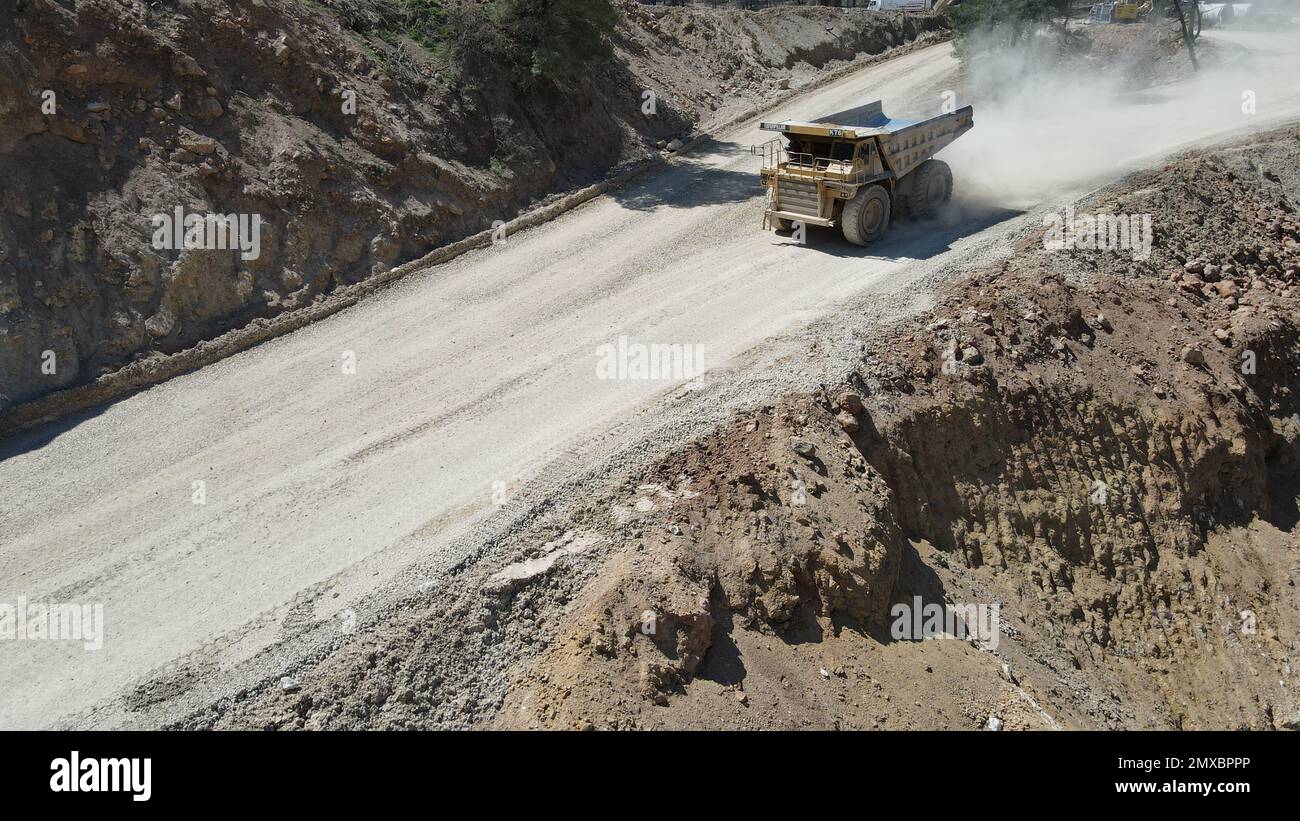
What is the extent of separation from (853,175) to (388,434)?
10190 millimetres

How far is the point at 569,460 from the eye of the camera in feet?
38.1

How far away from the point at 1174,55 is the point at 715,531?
115 ft

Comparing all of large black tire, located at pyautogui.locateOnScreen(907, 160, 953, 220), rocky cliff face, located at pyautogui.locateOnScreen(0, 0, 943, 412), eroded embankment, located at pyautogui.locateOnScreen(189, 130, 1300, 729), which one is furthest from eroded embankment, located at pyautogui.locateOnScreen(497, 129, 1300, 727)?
rocky cliff face, located at pyautogui.locateOnScreen(0, 0, 943, 412)

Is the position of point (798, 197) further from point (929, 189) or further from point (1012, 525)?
point (1012, 525)

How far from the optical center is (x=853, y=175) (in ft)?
56.1

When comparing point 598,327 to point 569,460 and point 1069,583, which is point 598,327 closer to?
point 569,460

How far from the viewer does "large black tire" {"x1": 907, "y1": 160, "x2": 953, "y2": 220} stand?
18.9 metres

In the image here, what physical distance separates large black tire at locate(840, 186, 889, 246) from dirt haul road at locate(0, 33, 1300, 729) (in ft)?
1.33

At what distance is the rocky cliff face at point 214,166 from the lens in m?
14.3

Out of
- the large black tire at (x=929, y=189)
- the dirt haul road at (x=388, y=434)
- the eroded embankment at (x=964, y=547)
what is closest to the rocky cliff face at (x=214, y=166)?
the dirt haul road at (x=388, y=434)

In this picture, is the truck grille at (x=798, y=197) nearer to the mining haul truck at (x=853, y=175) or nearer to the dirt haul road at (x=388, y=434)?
the mining haul truck at (x=853, y=175)

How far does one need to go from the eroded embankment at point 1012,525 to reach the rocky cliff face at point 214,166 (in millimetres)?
9270

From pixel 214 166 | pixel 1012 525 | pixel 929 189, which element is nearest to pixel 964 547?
pixel 1012 525

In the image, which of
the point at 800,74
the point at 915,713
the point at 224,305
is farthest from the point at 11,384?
the point at 800,74
